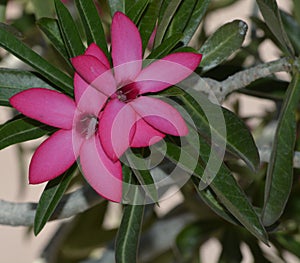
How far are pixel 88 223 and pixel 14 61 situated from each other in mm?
317

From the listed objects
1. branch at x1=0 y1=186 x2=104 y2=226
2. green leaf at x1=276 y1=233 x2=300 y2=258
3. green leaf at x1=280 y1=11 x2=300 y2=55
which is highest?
branch at x1=0 y1=186 x2=104 y2=226

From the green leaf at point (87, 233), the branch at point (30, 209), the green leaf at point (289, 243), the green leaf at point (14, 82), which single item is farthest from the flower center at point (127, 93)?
the green leaf at point (87, 233)

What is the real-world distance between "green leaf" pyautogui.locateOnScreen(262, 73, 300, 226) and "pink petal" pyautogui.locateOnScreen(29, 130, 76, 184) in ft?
0.63

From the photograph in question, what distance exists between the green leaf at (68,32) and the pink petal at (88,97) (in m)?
0.06

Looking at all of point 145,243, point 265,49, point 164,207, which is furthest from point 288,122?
point 265,49

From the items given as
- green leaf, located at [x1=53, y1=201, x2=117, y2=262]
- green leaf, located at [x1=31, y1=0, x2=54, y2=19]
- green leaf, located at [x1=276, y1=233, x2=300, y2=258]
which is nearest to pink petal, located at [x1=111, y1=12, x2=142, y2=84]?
green leaf, located at [x1=31, y1=0, x2=54, y2=19]

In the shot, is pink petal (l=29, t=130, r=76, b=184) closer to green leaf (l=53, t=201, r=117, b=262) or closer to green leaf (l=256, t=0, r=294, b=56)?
green leaf (l=256, t=0, r=294, b=56)

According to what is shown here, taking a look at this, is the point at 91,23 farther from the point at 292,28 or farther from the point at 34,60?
the point at 292,28

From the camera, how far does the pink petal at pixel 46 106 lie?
1.59 ft

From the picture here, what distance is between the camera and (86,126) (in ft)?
1.70

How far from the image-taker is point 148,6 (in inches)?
23.0

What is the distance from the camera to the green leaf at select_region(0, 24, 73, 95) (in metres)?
0.55

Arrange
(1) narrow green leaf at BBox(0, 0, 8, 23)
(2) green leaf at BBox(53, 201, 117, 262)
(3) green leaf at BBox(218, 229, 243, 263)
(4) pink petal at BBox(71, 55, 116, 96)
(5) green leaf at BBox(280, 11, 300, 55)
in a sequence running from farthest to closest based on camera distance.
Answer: (2) green leaf at BBox(53, 201, 117, 262) → (3) green leaf at BBox(218, 229, 243, 263) → (5) green leaf at BBox(280, 11, 300, 55) → (1) narrow green leaf at BBox(0, 0, 8, 23) → (4) pink petal at BBox(71, 55, 116, 96)

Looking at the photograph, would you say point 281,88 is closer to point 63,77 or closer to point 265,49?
point 63,77
